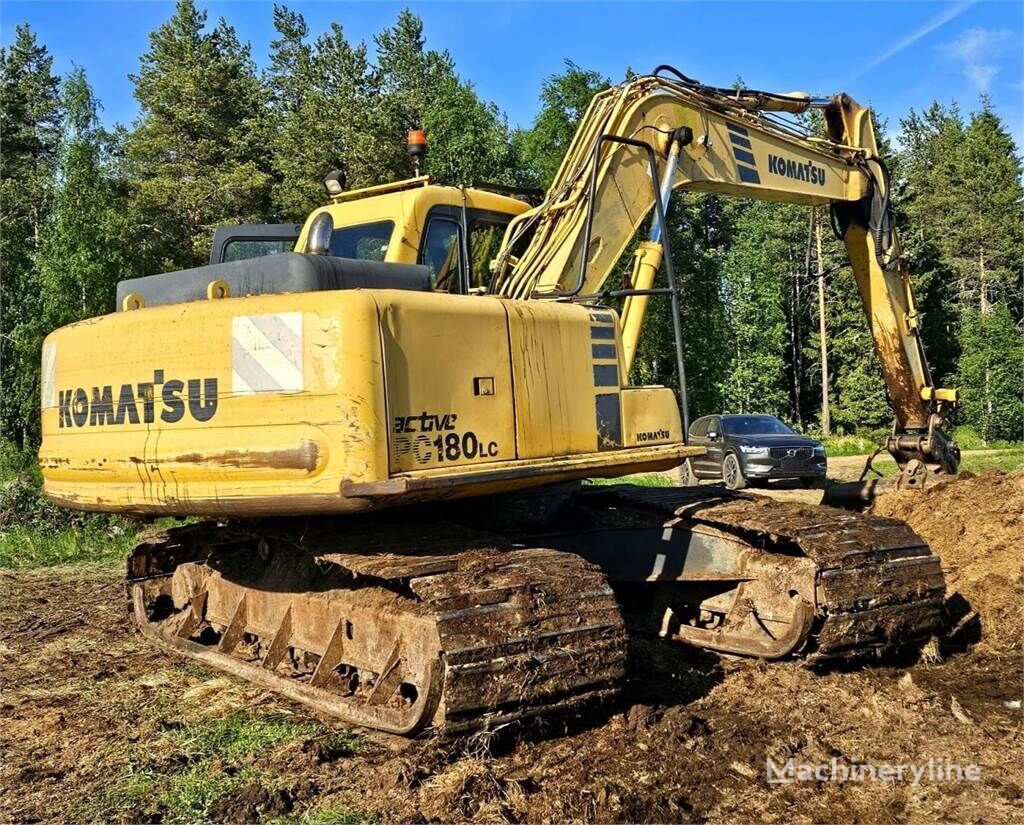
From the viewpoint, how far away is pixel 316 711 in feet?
17.5

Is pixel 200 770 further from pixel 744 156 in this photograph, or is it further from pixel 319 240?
pixel 744 156

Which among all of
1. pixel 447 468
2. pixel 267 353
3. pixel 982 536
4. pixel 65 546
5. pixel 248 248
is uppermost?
pixel 248 248

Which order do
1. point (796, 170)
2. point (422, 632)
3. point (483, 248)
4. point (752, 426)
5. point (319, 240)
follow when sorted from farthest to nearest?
1. point (752, 426)
2. point (796, 170)
3. point (483, 248)
4. point (319, 240)
5. point (422, 632)

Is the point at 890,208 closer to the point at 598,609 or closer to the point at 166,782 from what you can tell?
the point at 598,609

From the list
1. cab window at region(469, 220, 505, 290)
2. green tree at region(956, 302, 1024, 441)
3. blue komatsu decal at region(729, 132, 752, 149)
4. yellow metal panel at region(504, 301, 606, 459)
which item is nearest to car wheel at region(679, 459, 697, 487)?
blue komatsu decal at region(729, 132, 752, 149)

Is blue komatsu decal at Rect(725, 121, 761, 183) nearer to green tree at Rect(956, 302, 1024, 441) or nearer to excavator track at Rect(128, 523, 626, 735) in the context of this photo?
A: excavator track at Rect(128, 523, 626, 735)

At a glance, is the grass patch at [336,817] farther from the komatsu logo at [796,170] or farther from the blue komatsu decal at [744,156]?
the komatsu logo at [796,170]

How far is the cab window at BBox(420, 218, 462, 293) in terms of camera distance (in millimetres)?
6234

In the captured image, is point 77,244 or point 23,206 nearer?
point 77,244

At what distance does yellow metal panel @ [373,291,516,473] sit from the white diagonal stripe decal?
42cm

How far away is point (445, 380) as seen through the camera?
15.7 ft

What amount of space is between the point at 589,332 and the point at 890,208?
5.32m

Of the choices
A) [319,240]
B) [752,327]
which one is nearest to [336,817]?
[319,240]

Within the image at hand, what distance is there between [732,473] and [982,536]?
10.6 metres
